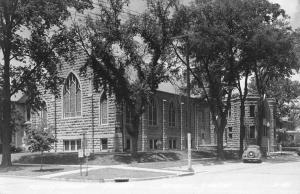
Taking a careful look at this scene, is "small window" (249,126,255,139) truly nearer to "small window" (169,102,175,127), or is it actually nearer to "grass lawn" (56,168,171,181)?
"small window" (169,102,175,127)

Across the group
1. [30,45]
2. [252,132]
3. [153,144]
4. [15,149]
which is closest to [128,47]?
[30,45]

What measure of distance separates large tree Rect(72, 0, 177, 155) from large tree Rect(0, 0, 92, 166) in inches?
75.4

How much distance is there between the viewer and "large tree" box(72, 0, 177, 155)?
131 feet

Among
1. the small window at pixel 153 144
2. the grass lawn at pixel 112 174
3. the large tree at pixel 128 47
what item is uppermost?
the large tree at pixel 128 47

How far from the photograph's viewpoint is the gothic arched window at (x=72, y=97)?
56156mm

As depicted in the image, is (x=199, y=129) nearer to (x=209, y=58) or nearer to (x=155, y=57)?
(x=209, y=58)

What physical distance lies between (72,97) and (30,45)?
1762 cm

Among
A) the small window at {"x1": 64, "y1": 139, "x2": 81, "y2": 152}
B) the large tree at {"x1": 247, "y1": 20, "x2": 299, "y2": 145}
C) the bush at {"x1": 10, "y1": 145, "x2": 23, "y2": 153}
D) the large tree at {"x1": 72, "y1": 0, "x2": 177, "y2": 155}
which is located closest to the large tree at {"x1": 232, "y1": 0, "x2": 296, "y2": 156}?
the large tree at {"x1": 247, "y1": 20, "x2": 299, "y2": 145}

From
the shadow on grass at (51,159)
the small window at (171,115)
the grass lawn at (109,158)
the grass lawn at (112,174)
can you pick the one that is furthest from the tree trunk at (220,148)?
the grass lawn at (112,174)

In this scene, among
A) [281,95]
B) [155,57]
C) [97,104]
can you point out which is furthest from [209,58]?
[281,95]

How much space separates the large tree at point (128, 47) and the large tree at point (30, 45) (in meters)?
1.92

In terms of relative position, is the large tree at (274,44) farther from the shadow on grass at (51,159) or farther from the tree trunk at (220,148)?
the shadow on grass at (51,159)

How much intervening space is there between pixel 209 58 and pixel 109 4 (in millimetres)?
11498

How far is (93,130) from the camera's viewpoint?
5403 cm
